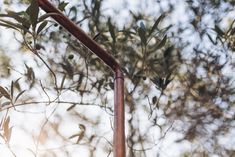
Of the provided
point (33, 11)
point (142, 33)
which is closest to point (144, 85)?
point (142, 33)

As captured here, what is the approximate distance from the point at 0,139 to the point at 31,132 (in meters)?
0.24

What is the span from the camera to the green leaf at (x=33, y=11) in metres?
0.69

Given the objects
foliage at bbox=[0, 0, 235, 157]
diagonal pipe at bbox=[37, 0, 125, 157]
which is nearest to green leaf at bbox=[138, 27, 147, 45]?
diagonal pipe at bbox=[37, 0, 125, 157]

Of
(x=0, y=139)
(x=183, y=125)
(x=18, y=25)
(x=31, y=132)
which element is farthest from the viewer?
(x=183, y=125)

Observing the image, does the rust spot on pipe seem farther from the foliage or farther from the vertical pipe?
the foliage

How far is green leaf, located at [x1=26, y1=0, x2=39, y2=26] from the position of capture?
0.69 m

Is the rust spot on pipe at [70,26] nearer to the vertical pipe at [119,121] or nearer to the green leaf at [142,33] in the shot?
the vertical pipe at [119,121]

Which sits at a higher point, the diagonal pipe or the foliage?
the foliage

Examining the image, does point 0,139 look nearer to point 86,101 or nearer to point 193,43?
point 86,101

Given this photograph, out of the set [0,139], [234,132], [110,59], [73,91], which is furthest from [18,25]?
[234,132]

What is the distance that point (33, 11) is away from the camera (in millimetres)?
703

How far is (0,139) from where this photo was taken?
0.96m

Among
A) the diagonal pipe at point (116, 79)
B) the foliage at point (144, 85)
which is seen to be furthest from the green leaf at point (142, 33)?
the foliage at point (144, 85)

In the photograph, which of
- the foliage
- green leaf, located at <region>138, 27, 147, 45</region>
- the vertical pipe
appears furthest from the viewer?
the foliage
